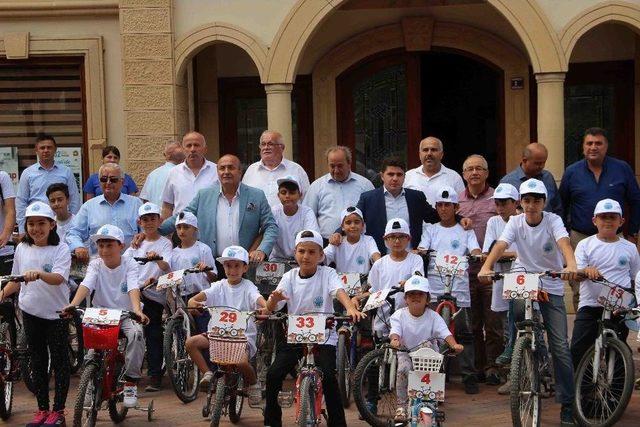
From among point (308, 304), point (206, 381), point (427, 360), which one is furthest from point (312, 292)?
point (427, 360)

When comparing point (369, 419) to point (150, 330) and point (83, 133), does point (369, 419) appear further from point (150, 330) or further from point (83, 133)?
point (83, 133)

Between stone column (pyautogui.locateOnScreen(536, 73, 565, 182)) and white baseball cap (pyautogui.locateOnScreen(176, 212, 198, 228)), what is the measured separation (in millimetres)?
5278

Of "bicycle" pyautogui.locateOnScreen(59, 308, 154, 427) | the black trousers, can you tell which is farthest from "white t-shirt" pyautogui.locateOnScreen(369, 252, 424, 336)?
"bicycle" pyautogui.locateOnScreen(59, 308, 154, 427)

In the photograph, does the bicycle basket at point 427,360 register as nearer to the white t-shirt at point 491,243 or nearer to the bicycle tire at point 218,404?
the bicycle tire at point 218,404

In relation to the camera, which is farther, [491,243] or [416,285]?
[491,243]

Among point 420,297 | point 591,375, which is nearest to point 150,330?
point 420,297

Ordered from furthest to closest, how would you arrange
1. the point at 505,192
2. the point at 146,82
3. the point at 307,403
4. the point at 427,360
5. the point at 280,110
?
1. the point at 146,82
2. the point at 280,110
3. the point at 505,192
4. the point at 427,360
5. the point at 307,403

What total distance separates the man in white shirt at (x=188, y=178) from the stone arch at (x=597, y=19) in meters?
4.82

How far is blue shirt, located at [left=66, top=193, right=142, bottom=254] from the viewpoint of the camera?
1191 centimetres

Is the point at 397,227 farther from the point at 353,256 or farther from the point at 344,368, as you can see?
the point at 344,368

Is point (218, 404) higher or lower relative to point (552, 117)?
lower

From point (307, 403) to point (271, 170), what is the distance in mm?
3706

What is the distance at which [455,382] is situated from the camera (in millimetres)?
11711

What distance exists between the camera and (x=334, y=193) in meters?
11.9
